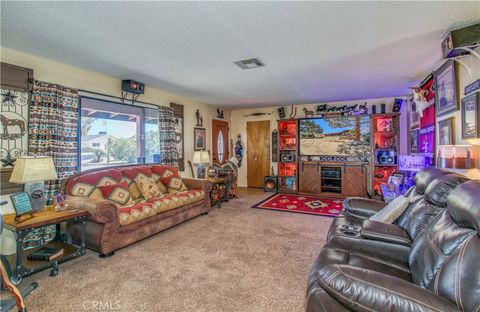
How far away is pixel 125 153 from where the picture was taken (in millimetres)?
4352

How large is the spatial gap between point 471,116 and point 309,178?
13.3 feet

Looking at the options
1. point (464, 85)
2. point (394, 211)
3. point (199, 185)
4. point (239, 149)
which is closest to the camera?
point (394, 211)

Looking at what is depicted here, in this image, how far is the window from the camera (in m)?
3.75

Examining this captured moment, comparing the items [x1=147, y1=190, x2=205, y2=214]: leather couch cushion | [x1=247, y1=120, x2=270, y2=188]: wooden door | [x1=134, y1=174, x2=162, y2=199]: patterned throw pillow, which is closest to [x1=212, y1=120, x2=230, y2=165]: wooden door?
[x1=247, y1=120, x2=270, y2=188]: wooden door

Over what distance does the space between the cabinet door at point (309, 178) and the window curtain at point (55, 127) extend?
5.02 metres

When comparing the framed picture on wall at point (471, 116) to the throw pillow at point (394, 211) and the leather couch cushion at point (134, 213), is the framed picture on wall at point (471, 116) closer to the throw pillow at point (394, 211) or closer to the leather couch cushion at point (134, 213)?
the throw pillow at point (394, 211)

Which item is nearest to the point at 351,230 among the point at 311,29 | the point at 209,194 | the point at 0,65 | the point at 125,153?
the point at 311,29

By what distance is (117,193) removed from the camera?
3.43 m

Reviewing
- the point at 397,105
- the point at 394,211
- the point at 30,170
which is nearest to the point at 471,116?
the point at 394,211

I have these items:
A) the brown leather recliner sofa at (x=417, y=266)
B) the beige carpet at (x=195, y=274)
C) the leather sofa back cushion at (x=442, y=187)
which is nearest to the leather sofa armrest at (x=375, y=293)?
the brown leather recliner sofa at (x=417, y=266)

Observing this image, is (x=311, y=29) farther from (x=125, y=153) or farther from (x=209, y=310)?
(x=125, y=153)

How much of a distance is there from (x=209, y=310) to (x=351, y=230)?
1.42 m

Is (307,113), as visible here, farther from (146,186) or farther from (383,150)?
(146,186)

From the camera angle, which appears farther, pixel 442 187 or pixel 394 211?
pixel 394 211
